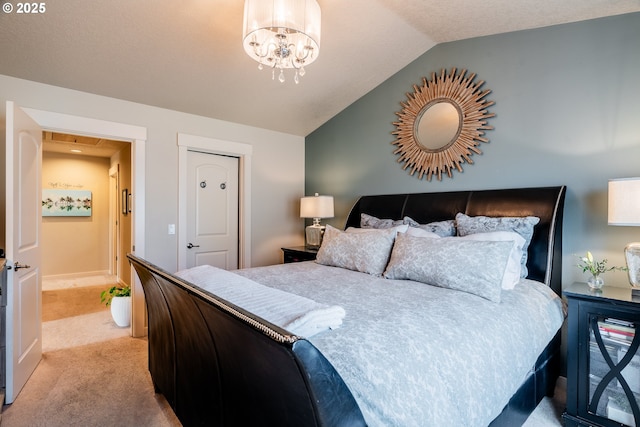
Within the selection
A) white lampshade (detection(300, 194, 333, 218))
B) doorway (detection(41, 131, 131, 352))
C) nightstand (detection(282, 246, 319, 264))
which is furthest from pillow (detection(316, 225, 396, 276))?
doorway (detection(41, 131, 131, 352))

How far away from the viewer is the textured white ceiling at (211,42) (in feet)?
7.17

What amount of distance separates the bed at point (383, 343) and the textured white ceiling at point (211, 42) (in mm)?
1359

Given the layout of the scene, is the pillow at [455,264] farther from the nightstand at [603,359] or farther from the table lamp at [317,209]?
the table lamp at [317,209]

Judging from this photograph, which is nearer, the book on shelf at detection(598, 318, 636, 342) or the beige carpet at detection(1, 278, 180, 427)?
the book on shelf at detection(598, 318, 636, 342)

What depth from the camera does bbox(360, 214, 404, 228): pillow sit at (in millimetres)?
3037

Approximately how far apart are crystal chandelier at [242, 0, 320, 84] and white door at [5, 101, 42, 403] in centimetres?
168

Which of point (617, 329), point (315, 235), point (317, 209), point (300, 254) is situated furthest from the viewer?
point (315, 235)

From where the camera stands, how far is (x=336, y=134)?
159 inches

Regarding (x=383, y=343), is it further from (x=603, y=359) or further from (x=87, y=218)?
(x=87, y=218)

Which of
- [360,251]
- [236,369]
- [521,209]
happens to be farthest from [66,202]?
[521,209]

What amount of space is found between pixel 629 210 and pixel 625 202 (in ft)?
0.16

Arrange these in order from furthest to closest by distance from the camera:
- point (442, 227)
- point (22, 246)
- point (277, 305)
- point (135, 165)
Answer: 1. point (135, 165)
2. point (442, 227)
3. point (22, 246)
4. point (277, 305)

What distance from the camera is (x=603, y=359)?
5.78 ft

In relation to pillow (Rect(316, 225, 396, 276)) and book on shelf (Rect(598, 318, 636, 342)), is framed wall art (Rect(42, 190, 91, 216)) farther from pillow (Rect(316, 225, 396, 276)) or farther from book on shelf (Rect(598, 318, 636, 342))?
book on shelf (Rect(598, 318, 636, 342))
